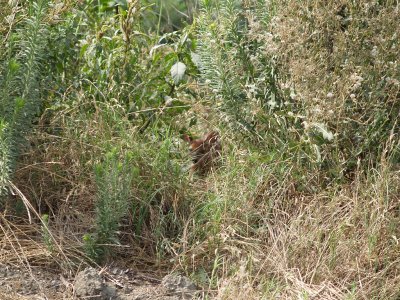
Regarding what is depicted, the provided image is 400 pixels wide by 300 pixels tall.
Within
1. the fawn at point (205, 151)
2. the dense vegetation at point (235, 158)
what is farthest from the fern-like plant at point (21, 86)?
the fawn at point (205, 151)

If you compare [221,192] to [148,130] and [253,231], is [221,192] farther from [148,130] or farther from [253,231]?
[148,130]

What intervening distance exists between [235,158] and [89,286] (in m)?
1.20

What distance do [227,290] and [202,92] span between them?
1484mm

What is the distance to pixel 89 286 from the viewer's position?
3.75 metres

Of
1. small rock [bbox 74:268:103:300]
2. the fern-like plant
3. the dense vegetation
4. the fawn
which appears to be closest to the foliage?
the dense vegetation

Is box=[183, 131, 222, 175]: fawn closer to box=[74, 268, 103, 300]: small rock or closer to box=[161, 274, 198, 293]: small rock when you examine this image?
box=[161, 274, 198, 293]: small rock

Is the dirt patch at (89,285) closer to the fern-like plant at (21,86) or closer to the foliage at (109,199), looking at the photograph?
the foliage at (109,199)

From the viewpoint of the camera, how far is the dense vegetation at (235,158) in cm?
405

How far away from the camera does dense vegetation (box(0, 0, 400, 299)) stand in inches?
160

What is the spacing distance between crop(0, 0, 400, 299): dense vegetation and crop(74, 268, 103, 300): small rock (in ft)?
0.72

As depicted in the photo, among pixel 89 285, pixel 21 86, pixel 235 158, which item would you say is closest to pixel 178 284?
pixel 89 285

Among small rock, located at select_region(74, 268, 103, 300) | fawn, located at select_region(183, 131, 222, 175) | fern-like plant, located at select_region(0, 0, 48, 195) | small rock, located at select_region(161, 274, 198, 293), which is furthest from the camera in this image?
fawn, located at select_region(183, 131, 222, 175)

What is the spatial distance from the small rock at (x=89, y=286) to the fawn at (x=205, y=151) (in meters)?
1.13

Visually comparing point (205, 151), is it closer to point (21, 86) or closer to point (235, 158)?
point (235, 158)
